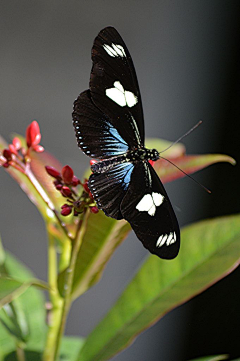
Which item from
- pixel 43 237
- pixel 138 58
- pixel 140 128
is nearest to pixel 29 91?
pixel 138 58

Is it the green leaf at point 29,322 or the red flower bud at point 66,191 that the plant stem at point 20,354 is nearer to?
the green leaf at point 29,322

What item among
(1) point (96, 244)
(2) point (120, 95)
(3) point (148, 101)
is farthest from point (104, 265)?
(3) point (148, 101)

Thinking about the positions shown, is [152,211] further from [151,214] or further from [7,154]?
[7,154]

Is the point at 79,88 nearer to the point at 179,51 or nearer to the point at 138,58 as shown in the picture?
the point at 138,58

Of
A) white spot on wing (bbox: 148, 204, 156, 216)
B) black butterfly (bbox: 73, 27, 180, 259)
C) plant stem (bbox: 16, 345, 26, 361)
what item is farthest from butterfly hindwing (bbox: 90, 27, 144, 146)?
plant stem (bbox: 16, 345, 26, 361)

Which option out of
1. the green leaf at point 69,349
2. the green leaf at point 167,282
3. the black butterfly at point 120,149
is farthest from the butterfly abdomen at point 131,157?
the green leaf at point 69,349

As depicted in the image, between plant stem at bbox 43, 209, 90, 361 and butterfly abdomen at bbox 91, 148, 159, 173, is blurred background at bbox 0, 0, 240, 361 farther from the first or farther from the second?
butterfly abdomen at bbox 91, 148, 159, 173
